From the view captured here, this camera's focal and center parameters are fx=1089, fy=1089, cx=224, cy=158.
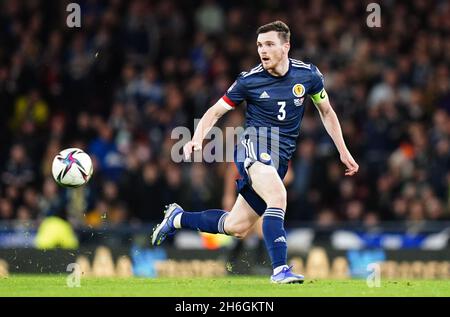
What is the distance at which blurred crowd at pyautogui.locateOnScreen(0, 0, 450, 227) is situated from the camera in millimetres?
16344

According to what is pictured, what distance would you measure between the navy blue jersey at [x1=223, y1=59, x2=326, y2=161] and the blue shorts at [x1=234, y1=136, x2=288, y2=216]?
129 millimetres

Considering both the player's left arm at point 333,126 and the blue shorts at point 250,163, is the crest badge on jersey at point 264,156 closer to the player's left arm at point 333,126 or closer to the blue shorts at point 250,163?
the blue shorts at point 250,163

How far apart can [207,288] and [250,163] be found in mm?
1143

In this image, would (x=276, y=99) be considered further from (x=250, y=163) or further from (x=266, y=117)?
(x=250, y=163)

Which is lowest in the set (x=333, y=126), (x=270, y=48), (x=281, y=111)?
(x=333, y=126)

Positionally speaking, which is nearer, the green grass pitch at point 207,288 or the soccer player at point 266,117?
the green grass pitch at point 207,288

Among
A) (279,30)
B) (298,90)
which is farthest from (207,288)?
(279,30)

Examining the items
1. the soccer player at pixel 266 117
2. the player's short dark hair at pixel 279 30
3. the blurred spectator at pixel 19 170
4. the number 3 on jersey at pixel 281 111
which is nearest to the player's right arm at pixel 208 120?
the soccer player at pixel 266 117

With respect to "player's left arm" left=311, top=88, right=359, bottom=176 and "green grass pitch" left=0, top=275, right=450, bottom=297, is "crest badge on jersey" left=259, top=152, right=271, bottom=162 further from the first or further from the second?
"green grass pitch" left=0, top=275, right=450, bottom=297

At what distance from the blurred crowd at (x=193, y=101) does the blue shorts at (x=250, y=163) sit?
5.54 meters

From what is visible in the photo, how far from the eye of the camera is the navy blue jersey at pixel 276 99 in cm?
966

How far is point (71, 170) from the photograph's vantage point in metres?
10.7

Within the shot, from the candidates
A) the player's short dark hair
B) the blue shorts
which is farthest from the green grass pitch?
the player's short dark hair

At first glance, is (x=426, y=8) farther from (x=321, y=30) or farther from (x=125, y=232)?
(x=125, y=232)
